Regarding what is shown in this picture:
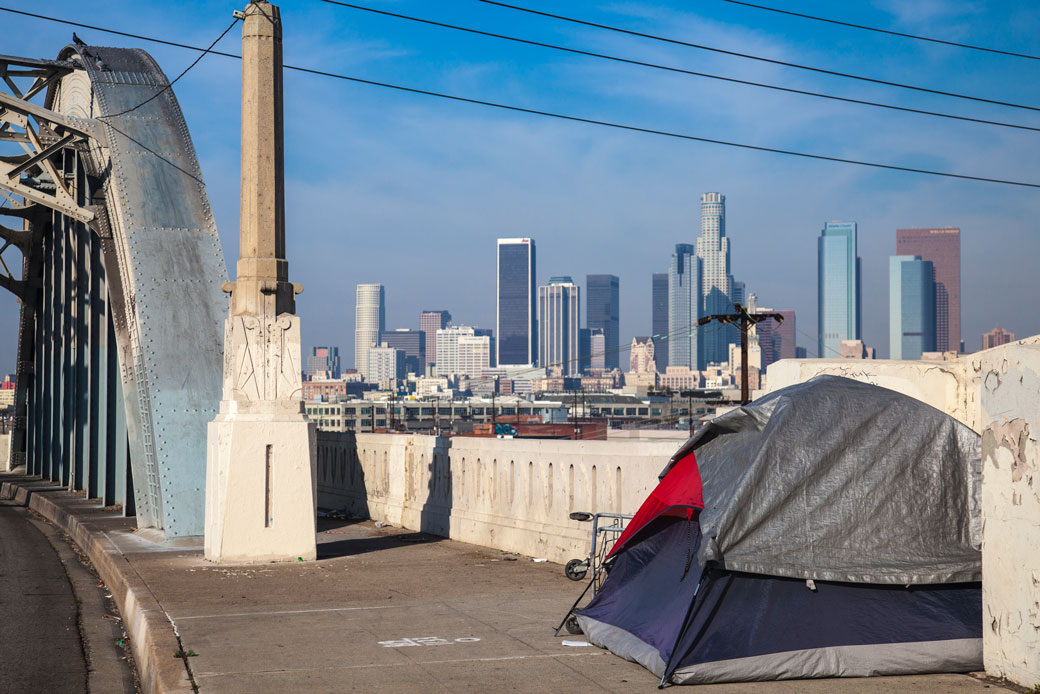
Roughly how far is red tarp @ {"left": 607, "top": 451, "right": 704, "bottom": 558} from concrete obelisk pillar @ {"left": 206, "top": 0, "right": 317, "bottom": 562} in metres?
5.55

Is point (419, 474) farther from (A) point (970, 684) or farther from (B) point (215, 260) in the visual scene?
(A) point (970, 684)

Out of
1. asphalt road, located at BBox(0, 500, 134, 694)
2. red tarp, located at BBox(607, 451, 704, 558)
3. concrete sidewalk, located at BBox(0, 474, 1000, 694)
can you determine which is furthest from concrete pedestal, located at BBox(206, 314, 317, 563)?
red tarp, located at BBox(607, 451, 704, 558)

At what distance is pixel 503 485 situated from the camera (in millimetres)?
13641

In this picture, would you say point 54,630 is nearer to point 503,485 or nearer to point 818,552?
point 503,485

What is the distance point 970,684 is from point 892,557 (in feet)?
2.97

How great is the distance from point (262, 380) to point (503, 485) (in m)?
3.21

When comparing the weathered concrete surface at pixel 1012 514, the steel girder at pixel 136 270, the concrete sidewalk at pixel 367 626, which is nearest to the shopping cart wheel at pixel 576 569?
the concrete sidewalk at pixel 367 626

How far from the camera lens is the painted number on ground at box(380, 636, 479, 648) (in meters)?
7.80

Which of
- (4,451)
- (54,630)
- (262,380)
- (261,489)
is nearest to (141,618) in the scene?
(54,630)

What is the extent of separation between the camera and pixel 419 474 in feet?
53.7

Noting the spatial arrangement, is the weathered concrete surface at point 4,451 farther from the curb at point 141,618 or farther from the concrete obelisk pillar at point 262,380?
the concrete obelisk pillar at point 262,380

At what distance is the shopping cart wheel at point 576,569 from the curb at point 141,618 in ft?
12.3

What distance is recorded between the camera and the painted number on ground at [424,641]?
7.80 metres

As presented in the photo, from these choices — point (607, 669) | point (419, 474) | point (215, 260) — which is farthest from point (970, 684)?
point (215, 260)
